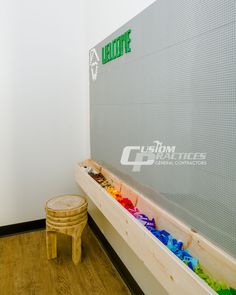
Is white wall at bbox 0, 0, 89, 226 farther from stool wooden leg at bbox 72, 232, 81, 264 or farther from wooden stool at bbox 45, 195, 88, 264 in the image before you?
stool wooden leg at bbox 72, 232, 81, 264

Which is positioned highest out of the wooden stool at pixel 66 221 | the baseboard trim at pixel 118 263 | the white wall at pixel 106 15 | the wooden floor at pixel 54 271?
the white wall at pixel 106 15

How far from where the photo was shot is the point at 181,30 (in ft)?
3.76

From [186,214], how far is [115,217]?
513mm

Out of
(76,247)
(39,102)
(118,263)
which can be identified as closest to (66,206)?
(76,247)

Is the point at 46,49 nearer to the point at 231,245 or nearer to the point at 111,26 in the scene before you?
the point at 111,26

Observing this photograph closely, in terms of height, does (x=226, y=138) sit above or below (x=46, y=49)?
below

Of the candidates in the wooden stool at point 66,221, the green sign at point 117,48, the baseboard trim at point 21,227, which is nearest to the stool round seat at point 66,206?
the wooden stool at point 66,221

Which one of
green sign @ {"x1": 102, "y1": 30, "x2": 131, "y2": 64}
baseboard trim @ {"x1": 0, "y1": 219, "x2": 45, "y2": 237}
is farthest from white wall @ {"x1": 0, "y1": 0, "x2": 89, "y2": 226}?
green sign @ {"x1": 102, "y1": 30, "x2": 131, "y2": 64}

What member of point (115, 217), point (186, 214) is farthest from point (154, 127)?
point (115, 217)

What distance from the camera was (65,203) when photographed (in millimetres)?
2230

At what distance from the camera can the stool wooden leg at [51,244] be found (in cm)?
221

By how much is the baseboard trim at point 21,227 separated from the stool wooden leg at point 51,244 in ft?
1.89

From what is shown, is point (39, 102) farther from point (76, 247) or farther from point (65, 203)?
point (76, 247)

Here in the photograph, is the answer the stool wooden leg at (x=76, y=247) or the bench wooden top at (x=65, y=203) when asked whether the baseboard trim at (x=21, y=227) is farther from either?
the stool wooden leg at (x=76, y=247)
